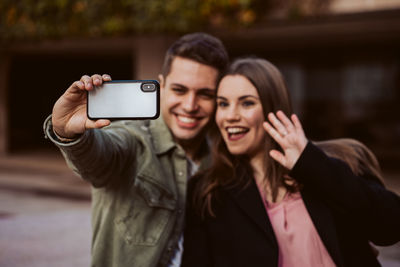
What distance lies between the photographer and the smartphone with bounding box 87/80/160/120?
1838mm

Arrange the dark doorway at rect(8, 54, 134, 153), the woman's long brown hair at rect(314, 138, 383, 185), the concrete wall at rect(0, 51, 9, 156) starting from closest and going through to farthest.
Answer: the woman's long brown hair at rect(314, 138, 383, 185), the concrete wall at rect(0, 51, 9, 156), the dark doorway at rect(8, 54, 134, 153)

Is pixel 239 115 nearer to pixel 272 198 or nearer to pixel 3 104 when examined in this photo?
pixel 272 198

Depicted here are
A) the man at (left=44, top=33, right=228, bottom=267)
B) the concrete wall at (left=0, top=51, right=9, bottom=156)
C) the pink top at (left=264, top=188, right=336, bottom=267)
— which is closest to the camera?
the man at (left=44, top=33, right=228, bottom=267)

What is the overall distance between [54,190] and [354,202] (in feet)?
28.9

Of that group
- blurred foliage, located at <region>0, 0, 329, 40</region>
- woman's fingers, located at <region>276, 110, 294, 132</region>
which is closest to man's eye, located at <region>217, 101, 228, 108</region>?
woman's fingers, located at <region>276, 110, 294, 132</region>

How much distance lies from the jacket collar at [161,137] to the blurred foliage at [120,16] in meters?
6.72

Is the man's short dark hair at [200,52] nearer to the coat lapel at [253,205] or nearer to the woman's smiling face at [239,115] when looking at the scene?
the woman's smiling face at [239,115]

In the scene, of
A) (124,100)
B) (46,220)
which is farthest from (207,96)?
(46,220)

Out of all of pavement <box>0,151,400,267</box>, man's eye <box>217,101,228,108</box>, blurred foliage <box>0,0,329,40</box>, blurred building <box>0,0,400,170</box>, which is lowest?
pavement <box>0,151,400,267</box>

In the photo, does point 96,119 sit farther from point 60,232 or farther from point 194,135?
point 60,232

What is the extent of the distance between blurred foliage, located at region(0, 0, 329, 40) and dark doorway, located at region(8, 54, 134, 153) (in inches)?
191

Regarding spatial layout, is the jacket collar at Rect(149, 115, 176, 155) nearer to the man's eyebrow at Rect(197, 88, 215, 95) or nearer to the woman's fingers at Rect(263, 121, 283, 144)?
the man's eyebrow at Rect(197, 88, 215, 95)

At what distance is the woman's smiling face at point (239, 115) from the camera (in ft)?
8.35

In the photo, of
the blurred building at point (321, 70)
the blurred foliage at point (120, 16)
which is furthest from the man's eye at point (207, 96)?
the blurred building at point (321, 70)
